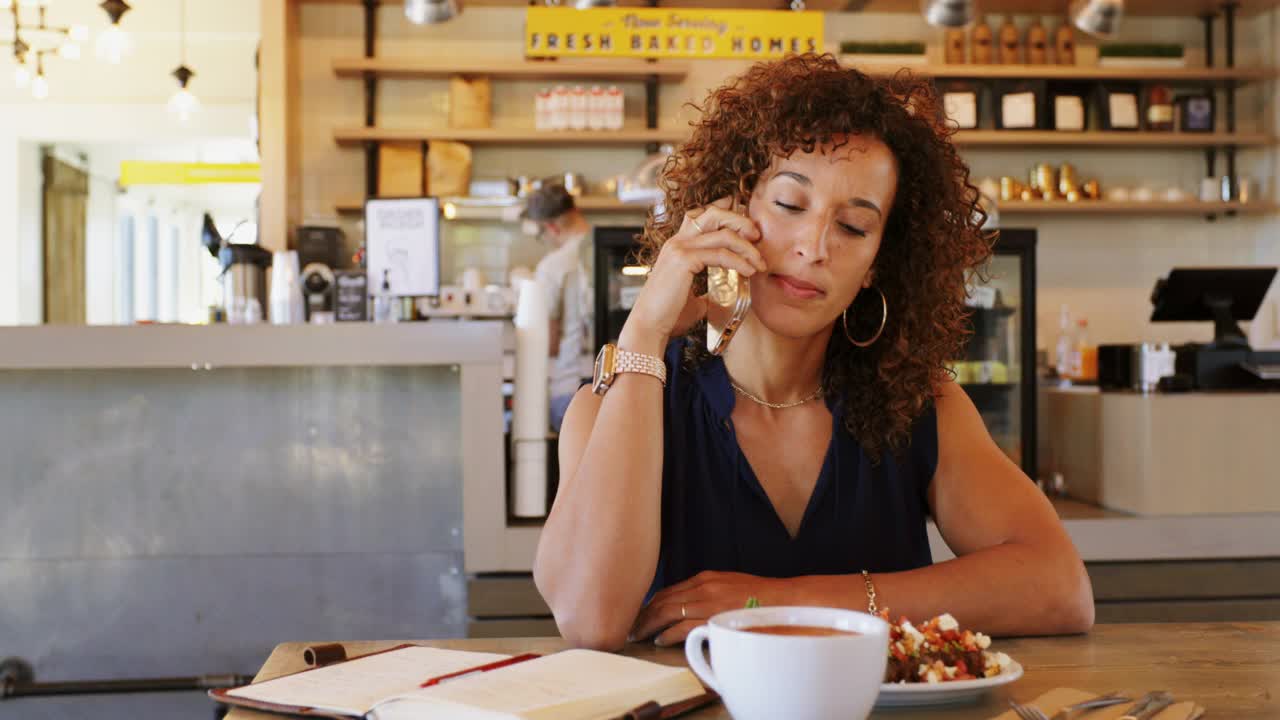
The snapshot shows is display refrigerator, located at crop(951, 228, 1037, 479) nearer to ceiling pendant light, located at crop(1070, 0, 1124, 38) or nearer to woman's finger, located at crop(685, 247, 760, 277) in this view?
ceiling pendant light, located at crop(1070, 0, 1124, 38)

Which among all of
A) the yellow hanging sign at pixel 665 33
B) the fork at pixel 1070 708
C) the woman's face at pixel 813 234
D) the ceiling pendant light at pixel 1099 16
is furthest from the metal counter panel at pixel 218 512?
the ceiling pendant light at pixel 1099 16

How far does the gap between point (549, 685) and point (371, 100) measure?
5.01 metres

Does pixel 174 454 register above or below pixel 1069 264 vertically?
below

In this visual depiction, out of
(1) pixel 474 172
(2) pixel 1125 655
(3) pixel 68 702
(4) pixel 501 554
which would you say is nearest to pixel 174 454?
(3) pixel 68 702

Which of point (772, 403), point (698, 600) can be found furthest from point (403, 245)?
point (698, 600)

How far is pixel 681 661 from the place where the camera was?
1.04 metres

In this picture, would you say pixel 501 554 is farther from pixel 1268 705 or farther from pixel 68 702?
pixel 1268 705

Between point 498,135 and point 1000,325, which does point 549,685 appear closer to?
point 1000,325

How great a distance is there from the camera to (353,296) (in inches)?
134

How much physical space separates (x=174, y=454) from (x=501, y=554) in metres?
0.89

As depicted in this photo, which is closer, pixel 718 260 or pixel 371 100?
pixel 718 260

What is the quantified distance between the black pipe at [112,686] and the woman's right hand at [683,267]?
1.93 meters

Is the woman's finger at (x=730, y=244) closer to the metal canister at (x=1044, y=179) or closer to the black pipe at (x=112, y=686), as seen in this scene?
the black pipe at (x=112, y=686)

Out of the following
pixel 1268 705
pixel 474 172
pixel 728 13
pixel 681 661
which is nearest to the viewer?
pixel 1268 705
